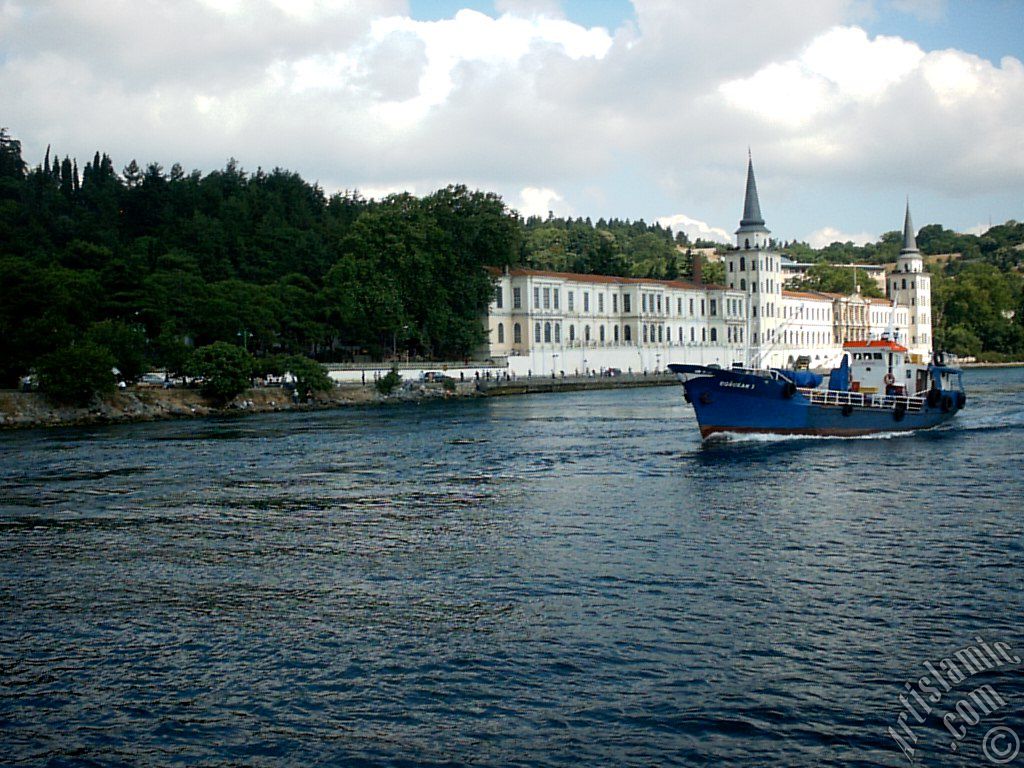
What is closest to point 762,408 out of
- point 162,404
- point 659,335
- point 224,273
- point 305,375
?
point 162,404

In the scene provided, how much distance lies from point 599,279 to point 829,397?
6816cm

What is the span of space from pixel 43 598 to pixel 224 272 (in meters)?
81.3

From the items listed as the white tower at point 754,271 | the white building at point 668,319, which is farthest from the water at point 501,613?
the white tower at point 754,271

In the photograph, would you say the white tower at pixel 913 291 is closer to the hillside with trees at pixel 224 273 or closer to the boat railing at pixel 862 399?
the hillside with trees at pixel 224 273

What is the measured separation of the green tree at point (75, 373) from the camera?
2379 inches

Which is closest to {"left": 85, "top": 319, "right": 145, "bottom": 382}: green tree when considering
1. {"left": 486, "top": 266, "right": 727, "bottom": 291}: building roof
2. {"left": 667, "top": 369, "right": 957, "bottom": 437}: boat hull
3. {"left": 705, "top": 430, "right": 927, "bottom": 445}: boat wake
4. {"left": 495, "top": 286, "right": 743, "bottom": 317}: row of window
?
{"left": 667, "top": 369, "right": 957, "bottom": 437}: boat hull

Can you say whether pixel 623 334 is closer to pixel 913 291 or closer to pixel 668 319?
pixel 668 319

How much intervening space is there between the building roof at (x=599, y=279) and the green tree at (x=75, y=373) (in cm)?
4702

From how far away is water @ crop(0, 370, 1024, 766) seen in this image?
1256 cm

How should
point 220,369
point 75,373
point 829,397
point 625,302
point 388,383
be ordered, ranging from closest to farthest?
point 829,397, point 75,373, point 220,369, point 388,383, point 625,302

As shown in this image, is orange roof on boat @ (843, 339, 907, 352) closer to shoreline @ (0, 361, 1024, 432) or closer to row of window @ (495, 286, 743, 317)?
shoreline @ (0, 361, 1024, 432)

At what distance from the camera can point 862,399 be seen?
47656 millimetres

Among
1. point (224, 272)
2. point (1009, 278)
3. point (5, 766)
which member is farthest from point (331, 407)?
point (1009, 278)

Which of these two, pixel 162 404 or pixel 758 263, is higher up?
Answer: pixel 758 263
